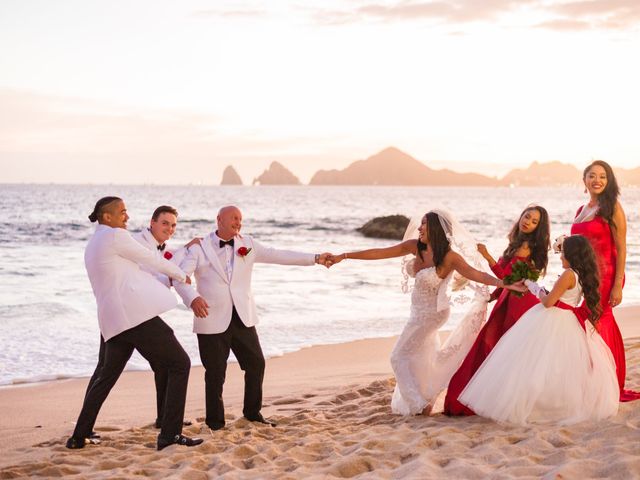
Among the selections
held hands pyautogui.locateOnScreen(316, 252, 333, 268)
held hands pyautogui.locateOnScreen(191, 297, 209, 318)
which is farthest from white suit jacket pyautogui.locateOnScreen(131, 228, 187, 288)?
held hands pyautogui.locateOnScreen(316, 252, 333, 268)

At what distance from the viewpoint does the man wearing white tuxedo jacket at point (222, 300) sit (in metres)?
6.09

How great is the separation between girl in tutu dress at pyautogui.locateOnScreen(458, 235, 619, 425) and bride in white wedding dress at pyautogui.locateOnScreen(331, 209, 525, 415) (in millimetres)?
446

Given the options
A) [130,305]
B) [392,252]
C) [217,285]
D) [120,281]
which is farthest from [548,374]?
[120,281]

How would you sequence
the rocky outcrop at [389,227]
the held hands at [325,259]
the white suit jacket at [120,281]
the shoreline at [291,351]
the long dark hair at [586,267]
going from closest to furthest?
the white suit jacket at [120,281], the long dark hair at [586,267], the held hands at [325,259], the shoreline at [291,351], the rocky outcrop at [389,227]

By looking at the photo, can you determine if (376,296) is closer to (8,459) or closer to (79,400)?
(79,400)

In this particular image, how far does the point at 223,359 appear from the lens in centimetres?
616

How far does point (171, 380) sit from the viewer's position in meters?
5.52

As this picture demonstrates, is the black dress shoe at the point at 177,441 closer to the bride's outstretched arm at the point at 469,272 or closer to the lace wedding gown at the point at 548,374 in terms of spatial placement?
the lace wedding gown at the point at 548,374

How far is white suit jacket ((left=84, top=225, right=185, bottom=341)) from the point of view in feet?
17.5

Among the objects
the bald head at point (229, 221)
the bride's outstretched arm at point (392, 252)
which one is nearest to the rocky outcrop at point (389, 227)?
the bride's outstretched arm at point (392, 252)

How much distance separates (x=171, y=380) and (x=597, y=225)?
3.91 meters

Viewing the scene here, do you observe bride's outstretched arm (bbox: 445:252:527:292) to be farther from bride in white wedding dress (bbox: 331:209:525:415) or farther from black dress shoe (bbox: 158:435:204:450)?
black dress shoe (bbox: 158:435:204:450)

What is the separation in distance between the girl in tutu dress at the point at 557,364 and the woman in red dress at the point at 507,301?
0.78 feet

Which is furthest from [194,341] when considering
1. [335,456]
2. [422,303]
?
[335,456]
